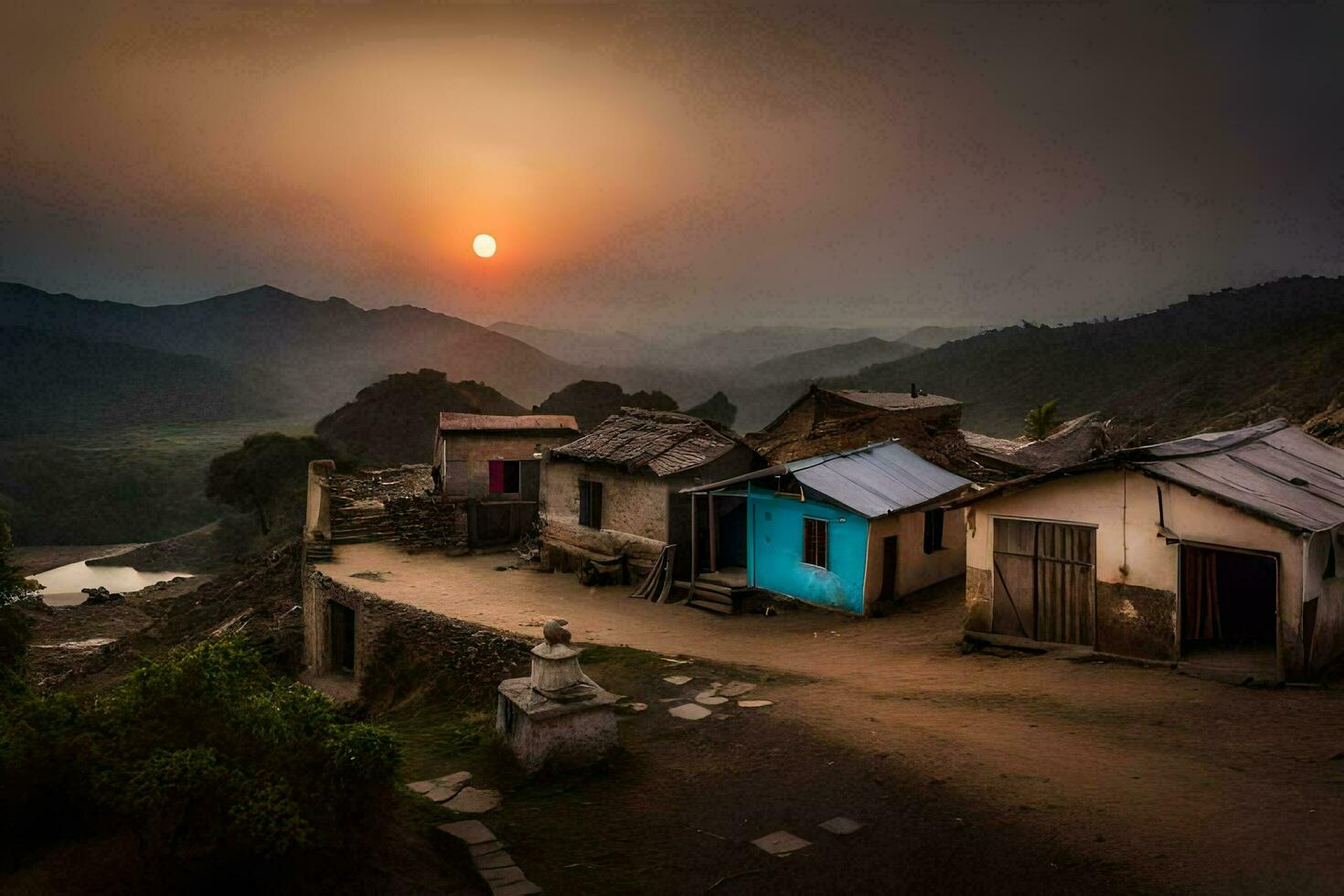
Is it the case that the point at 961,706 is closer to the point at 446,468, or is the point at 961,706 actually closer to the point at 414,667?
the point at 414,667

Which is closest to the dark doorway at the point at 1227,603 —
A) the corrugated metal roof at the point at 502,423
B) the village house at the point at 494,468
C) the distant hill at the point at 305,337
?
the village house at the point at 494,468

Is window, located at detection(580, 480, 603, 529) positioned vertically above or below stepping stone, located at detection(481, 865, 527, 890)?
above

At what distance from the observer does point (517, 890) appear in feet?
21.4

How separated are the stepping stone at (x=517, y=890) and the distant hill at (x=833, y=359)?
105318 mm

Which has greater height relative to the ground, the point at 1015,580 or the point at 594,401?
the point at 594,401

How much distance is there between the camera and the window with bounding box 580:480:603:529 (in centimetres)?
2327

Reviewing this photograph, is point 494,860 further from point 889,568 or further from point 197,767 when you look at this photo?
point 889,568

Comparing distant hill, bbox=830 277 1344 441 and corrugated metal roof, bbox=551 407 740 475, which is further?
distant hill, bbox=830 277 1344 441

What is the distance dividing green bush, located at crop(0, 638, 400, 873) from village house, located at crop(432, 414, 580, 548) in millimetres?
20641

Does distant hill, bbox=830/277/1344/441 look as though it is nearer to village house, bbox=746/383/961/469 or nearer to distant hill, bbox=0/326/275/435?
village house, bbox=746/383/961/469

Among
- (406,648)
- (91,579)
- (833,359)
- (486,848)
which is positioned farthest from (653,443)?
(833,359)

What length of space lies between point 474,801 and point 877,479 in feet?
41.3

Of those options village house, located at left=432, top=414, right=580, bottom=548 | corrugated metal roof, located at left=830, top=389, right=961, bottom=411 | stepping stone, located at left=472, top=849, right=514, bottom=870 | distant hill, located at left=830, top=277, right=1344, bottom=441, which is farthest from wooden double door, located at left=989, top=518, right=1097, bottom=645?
distant hill, located at left=830, top=277, right=1344, bottom=441

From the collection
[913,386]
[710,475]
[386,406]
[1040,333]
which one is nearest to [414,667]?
[710,475]
